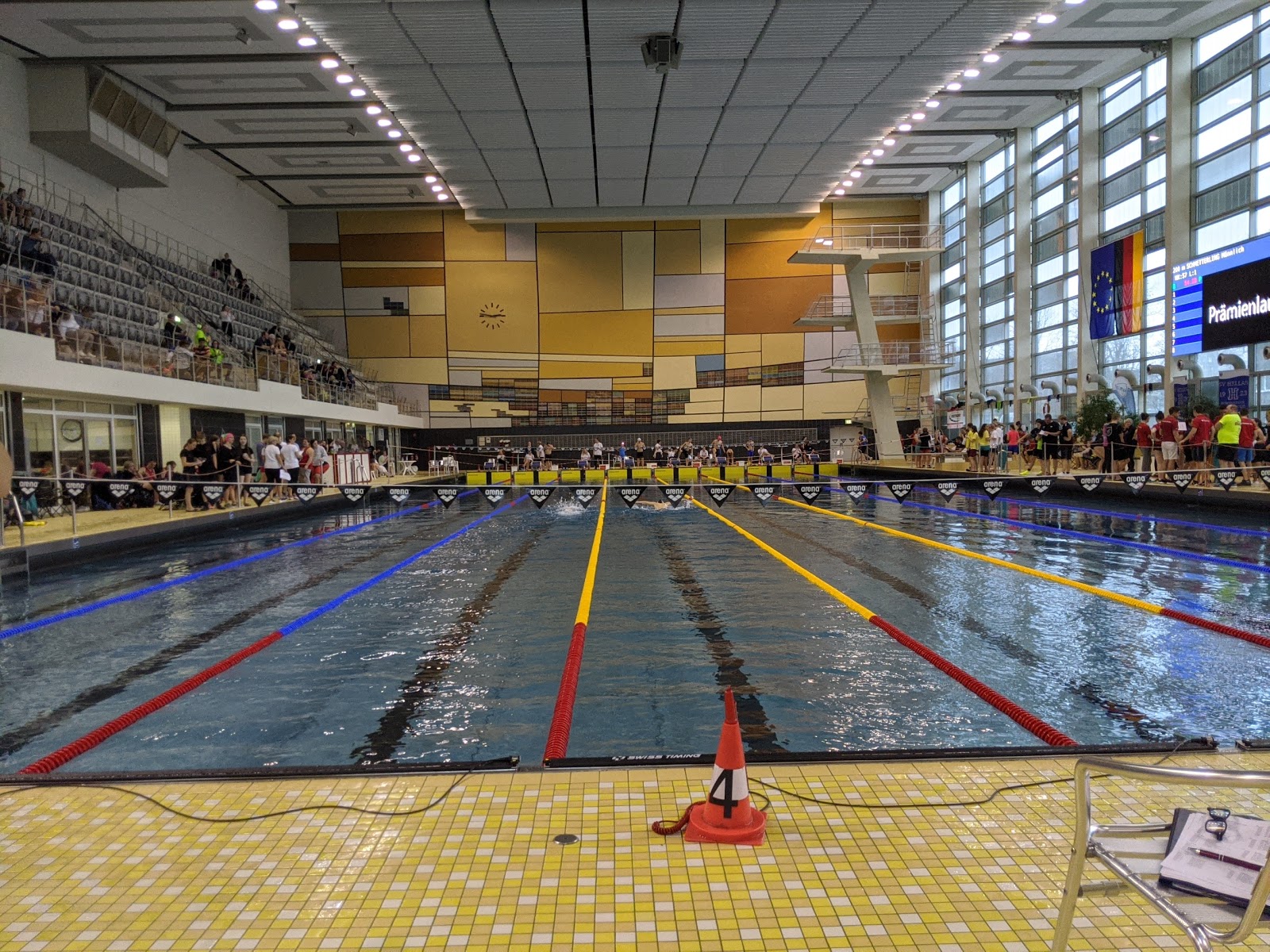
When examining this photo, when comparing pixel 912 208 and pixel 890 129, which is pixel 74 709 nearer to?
pixel 890 129

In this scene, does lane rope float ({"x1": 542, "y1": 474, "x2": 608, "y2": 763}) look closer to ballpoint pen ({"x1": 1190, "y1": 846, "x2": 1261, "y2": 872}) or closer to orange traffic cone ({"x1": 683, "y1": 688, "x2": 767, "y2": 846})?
orange traffic cone ({"x1": 683, "y1": 688, "x2": 767, "y2": 846})

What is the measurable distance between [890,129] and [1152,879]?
21.5 meters

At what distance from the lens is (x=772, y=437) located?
94.3ft

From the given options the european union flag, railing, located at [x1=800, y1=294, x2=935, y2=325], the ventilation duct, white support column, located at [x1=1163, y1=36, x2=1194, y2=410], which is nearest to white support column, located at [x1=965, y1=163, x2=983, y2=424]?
railing, located at [x1=800, y1=294, x2=935, y2=325]

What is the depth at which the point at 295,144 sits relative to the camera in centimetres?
2158

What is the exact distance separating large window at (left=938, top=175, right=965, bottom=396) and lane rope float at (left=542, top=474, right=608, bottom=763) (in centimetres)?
2036

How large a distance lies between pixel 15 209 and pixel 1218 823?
15.9 meters

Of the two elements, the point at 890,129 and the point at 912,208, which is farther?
the point at 912,208

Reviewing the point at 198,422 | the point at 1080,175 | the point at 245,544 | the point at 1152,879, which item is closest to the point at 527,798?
the point at 1152,879

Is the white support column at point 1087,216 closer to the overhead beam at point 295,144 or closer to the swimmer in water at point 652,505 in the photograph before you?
the swimmer in water at point 652,505

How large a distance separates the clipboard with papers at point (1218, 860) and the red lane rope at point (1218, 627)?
14.1 feet

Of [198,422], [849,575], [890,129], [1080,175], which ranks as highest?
[890,129]

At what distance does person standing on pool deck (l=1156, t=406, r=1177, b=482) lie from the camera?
469 inches

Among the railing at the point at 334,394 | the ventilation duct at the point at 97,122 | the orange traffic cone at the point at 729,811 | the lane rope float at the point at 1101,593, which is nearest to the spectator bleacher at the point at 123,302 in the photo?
the railing at the point at 334,394
